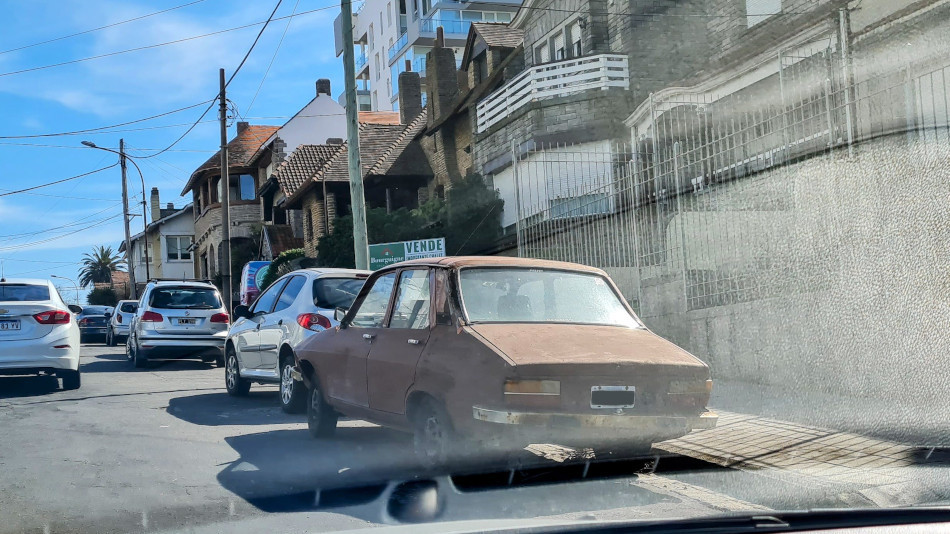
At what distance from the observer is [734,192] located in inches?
396

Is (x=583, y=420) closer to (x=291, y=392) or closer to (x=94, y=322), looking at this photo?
(x=291, y=392)

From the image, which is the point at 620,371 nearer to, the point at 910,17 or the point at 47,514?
the point at 47,514

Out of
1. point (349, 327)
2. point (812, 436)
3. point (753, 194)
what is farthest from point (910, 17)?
point (349, 327)

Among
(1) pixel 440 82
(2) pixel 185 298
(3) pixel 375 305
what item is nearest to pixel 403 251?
(2) pixel 185 298

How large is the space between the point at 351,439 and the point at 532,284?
2.53 metres

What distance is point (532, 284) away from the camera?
7.14 metres

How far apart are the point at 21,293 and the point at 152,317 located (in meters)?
4.36

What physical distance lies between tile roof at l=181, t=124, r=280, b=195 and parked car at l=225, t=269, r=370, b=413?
1581 inches

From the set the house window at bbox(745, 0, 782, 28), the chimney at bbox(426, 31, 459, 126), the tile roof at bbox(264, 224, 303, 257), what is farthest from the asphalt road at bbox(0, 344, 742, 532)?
the tile roof at bbox(264, 224, 303, 257)

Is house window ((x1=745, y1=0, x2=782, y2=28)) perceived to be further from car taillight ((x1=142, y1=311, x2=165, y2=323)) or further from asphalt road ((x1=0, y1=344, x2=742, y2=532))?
asphalt road ((x1=0, y1=344, x2=742, y2=532))

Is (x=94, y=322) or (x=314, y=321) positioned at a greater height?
(x=94, y=322)

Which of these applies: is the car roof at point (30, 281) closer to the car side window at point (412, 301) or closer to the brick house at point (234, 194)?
the car side window at point (412, 301)

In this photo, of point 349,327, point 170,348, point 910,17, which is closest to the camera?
point 349,327

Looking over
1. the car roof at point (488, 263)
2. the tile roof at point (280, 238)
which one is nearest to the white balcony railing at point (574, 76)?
the car roof at point (488, 263)
